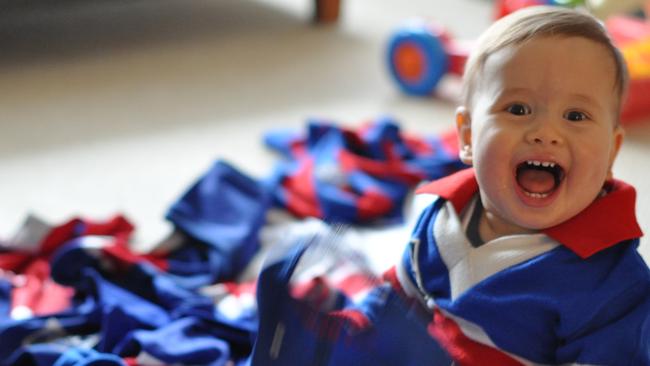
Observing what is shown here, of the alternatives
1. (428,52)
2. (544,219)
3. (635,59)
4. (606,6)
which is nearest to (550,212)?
(544,219)

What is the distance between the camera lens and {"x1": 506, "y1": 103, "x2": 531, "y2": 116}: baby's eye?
64 cm

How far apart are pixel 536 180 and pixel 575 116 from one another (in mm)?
56

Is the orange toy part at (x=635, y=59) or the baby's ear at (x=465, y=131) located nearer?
the baby's ear at (x=465, y=131)

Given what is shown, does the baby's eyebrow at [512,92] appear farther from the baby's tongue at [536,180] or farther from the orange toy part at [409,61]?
the orange toy part at [409,61]

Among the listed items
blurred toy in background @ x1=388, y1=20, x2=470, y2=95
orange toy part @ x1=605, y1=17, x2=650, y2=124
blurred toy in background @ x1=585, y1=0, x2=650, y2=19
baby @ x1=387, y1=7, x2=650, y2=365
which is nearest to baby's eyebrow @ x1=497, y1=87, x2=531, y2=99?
baby @ x1=387, y1=7, x2=650, y2=365

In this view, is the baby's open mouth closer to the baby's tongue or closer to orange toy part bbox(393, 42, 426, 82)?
the baby's tongue

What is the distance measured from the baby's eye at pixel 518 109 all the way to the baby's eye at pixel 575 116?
28 millimetres

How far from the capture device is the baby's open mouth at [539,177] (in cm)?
63

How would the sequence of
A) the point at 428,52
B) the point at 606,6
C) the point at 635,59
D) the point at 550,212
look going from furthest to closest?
the point at 428,52
the point at 635,59
the point at 606,6
the point at 550,212

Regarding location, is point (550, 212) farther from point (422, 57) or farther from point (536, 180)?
point (422, 57)

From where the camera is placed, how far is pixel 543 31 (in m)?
0.64

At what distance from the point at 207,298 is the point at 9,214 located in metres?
0.40

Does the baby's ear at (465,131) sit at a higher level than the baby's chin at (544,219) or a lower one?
higher

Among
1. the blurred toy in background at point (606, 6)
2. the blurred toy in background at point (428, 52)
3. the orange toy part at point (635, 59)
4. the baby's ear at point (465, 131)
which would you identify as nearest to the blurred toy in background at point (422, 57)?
the blurred toy in background at point (428, 52)
